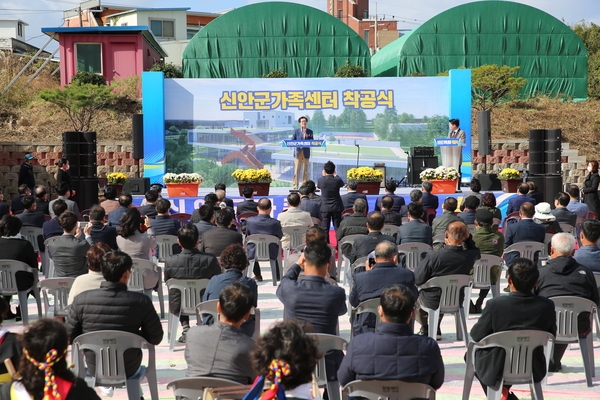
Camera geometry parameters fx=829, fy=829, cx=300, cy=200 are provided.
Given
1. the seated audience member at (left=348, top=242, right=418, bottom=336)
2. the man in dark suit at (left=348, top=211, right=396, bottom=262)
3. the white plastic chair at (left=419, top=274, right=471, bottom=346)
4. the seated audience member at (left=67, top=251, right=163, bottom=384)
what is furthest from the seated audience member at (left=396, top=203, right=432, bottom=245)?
the seated audience member at (left=67, top=251, right=163, bottom=384)

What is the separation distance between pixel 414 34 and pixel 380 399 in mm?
28280

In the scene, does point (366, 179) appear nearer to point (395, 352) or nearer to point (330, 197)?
point (330, 197)

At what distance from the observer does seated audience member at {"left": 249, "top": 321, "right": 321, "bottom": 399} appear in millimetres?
2994

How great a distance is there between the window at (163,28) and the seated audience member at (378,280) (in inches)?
1548

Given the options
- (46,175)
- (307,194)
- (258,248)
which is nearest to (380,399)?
(258,248)

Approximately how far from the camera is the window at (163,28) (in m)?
43.2

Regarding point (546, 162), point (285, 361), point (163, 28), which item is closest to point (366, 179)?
point (546, 162)

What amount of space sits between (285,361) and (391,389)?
1.09 meters

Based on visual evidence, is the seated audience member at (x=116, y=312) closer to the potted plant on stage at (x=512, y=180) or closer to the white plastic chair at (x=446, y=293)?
the white plastic chair at (x=446, y=293)

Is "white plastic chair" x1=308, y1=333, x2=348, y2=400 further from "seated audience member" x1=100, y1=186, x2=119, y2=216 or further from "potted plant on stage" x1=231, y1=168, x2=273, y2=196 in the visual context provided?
"potted plant on stage" x1=231, y1=168, x2=273, y2=196

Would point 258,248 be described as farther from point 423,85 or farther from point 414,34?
point 414,34

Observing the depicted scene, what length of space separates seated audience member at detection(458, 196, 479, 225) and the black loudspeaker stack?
6.27 metres

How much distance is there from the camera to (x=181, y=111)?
742 inches

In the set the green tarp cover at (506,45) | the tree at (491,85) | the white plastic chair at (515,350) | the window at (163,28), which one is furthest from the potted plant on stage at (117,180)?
the window at (163,28)
